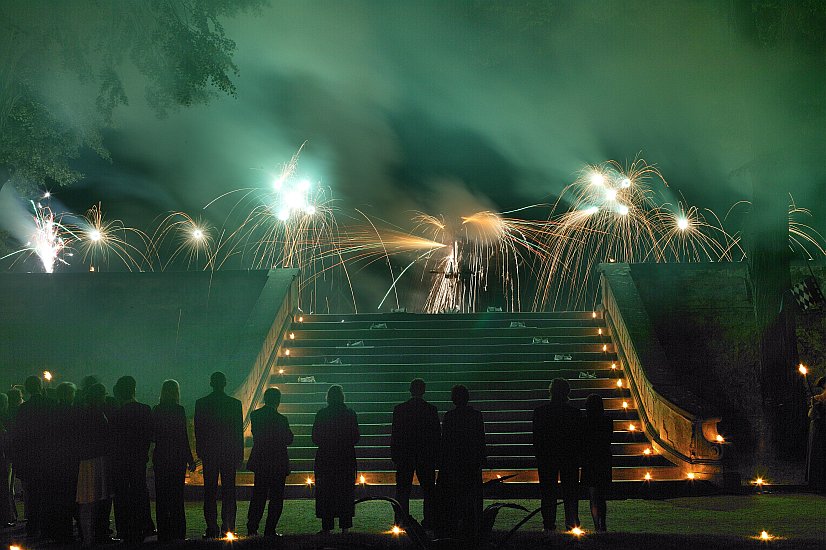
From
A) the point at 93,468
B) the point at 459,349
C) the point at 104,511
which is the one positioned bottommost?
the point at 104,511

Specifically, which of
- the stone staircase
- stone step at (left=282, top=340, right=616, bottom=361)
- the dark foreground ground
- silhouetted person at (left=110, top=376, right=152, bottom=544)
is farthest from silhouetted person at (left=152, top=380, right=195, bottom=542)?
stone step at (left=282, top=340, right=616, bottom=361)

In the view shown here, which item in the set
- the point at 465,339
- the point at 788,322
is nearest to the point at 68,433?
the point at 465,339

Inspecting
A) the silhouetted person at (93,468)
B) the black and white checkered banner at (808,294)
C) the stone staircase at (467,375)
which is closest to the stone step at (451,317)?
the stone staircase at (467,375)

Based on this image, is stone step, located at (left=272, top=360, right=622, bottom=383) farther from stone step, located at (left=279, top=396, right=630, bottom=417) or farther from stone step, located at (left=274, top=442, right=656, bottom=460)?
stone step, located at (left=274, top=442, right=656, bottom=460)

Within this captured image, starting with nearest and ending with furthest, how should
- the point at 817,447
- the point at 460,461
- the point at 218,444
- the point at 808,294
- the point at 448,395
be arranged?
the point at 460,461, the point at 218,444, the point at 817,447, the point at 448,395, the point at 808,294

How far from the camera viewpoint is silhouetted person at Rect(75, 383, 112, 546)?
325 inches

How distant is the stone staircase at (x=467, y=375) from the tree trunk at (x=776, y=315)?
83.4 inches

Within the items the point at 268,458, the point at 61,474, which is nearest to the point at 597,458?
the point at 268,458

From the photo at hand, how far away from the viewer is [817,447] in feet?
→ 37.6

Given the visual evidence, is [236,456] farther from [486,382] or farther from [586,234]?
[586,234]

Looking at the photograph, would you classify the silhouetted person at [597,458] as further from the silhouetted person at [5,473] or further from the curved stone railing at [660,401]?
the silhouetted person at [5,473]

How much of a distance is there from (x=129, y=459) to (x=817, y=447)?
28.1ft

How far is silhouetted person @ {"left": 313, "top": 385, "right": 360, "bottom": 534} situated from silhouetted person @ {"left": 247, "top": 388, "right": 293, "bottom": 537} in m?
0.35

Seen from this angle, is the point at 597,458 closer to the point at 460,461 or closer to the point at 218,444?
the point at 460,461
